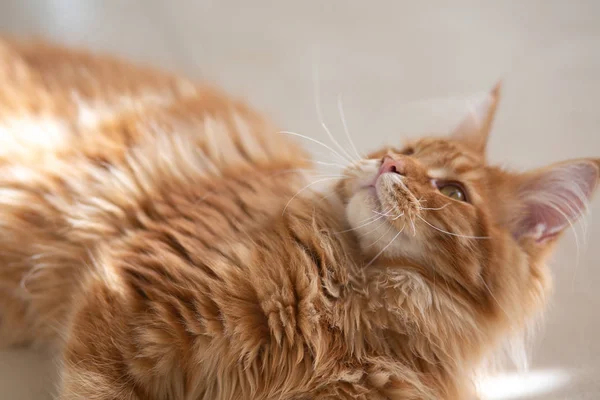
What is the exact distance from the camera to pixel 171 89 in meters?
1.74

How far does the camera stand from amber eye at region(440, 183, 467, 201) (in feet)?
3.97

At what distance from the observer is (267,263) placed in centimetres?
116

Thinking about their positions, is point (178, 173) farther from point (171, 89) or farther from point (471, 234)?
point (471, 234)

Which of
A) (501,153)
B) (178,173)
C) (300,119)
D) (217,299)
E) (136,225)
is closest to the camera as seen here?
(217,299)

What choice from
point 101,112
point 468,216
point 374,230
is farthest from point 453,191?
point 101,112

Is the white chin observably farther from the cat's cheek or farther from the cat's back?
the cat's back

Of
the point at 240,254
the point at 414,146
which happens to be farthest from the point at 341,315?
the point at 414,146

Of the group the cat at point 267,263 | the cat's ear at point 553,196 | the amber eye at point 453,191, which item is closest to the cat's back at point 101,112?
the cat at point 267,263

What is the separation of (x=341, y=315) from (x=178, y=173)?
1.86 feet

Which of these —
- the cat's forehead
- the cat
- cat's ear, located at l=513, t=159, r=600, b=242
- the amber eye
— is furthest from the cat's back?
cat's ear, located at l=513, t=159, r=600, b=242

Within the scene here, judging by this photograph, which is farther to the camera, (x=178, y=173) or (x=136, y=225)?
(x=178, y=173)

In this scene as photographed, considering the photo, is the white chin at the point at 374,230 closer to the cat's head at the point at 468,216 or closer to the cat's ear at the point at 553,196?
the cat's head at the point at 468,216

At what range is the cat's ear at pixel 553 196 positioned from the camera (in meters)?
1.16

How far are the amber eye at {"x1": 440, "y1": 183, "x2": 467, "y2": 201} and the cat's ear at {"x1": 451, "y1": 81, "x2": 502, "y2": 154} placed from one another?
22cm
